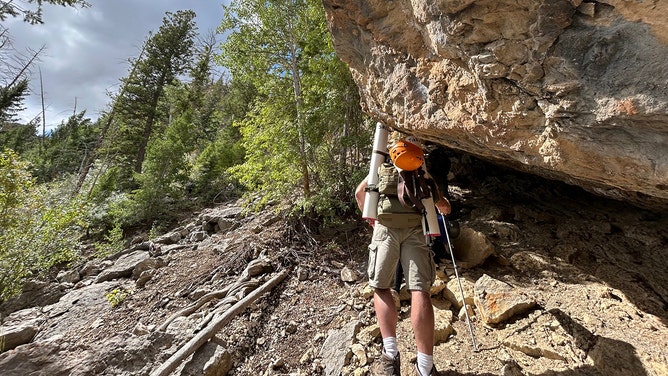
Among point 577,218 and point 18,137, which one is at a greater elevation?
point 18,137

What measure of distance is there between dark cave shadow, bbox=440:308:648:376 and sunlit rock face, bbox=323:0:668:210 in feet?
4.84

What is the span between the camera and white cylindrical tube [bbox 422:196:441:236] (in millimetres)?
2842

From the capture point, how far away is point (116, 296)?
630 cm

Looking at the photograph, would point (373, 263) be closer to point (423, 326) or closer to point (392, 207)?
point (392, 207)

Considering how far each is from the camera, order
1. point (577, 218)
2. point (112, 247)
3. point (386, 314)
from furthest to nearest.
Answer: point (112, 247) < point (577, 218) < point (386, 314)

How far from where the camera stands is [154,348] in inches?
155

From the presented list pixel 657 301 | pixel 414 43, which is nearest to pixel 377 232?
pixel 414 43

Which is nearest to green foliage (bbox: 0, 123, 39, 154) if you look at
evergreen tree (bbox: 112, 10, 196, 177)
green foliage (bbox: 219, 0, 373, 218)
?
evergreen tree (bbox: 112, 10, 196, 177)

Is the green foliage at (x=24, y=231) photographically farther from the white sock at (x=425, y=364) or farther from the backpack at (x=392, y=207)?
the white sock at (x=425, y=364)

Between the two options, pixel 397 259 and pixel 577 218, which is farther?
pixel 577 218

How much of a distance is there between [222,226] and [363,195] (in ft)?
22.7

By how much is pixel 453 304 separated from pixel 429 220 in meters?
1.50

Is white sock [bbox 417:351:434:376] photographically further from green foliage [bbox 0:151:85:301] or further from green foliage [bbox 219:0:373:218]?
green foliage [bbox 0:151:85:301]

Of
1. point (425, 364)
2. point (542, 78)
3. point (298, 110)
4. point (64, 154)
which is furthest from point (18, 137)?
point (542, 78)
